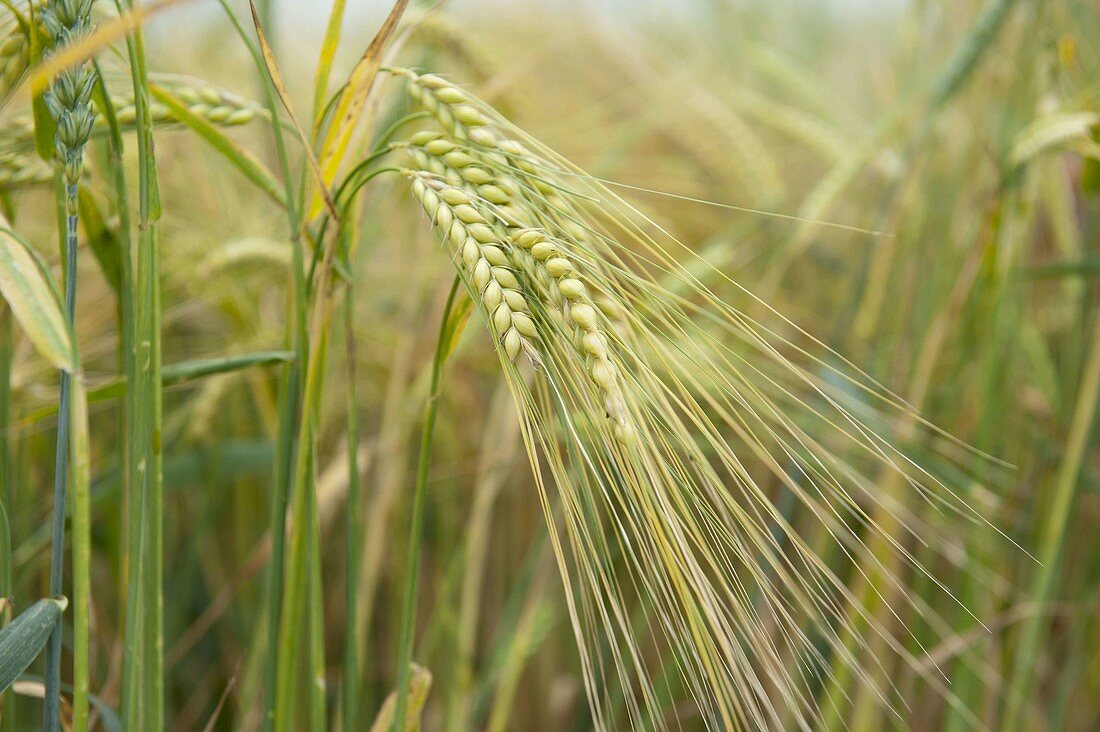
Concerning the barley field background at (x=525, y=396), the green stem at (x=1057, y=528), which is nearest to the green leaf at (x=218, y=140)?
the barley field background at (x=525, y=396)

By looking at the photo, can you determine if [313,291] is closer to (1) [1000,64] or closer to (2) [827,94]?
(1) [1000,64]

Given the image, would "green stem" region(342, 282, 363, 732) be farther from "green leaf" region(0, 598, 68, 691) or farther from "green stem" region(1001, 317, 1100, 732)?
"green stem" region(1001, 317, 1100, 732)

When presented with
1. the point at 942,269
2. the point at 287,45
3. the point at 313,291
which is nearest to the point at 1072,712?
the point at 942,269

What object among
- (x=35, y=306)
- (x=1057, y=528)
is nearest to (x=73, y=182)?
(x=35, y=306)

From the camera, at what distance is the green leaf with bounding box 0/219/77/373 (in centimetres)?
29

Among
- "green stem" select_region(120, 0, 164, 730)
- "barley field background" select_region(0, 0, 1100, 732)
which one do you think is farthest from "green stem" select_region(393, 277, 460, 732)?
"green stem" select_region(120, 0, 164, 730)

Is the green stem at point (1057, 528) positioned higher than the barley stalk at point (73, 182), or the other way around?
the barley stalk at point (73, 182)

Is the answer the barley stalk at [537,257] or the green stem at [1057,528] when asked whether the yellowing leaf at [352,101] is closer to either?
the barley stalk at [537,257]

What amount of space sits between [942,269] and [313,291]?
2.29 ft

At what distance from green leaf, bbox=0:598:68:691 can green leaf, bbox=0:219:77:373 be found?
11cm

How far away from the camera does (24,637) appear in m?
0.33

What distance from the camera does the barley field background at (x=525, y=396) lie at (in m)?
0.32

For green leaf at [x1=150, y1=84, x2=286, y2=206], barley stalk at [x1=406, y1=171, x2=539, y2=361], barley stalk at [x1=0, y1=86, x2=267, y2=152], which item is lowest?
barley stalk at [x1=406, y1=171, x2=539, y2=361]

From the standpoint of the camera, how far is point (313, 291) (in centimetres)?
41
